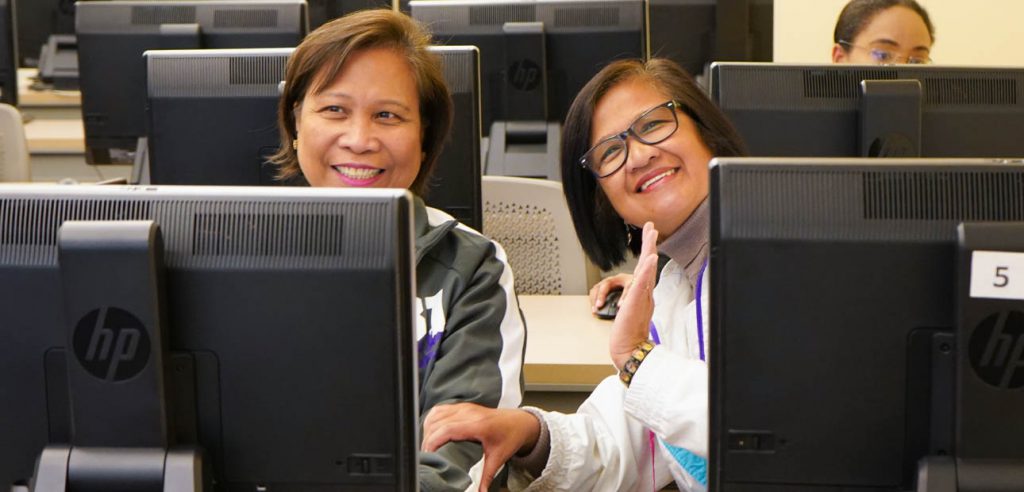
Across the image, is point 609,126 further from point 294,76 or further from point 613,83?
point 294,76

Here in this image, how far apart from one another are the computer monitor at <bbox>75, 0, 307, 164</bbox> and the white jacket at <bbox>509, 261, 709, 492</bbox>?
4.94 ft

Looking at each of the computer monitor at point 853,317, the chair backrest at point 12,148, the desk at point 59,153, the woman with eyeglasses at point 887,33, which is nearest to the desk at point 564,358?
the computer monitor at point 853,317

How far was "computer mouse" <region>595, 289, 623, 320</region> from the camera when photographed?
2.25m

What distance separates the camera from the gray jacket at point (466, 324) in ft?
4.83

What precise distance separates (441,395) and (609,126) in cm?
50

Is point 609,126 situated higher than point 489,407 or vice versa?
point 609,126

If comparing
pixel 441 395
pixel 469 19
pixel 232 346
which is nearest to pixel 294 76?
pixel 441 395

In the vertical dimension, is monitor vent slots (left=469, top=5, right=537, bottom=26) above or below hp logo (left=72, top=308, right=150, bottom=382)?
above

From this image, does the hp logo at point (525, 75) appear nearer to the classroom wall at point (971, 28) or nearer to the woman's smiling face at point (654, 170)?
the woman's smiling face at point (654, 170)

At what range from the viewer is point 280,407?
1.08m

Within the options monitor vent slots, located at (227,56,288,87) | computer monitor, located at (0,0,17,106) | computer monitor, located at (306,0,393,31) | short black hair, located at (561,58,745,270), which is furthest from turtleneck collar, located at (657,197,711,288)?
computer monitor, located at (0,0,17,106)

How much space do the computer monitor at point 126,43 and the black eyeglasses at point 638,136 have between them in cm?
132

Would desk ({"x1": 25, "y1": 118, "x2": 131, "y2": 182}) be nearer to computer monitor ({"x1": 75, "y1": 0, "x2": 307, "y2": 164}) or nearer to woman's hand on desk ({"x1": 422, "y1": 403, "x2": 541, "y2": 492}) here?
computer monitor ({"x1": 75, "y1": 0, "x2": 307, "y2": 164})

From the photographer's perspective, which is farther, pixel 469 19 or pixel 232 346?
pixel 469 19
